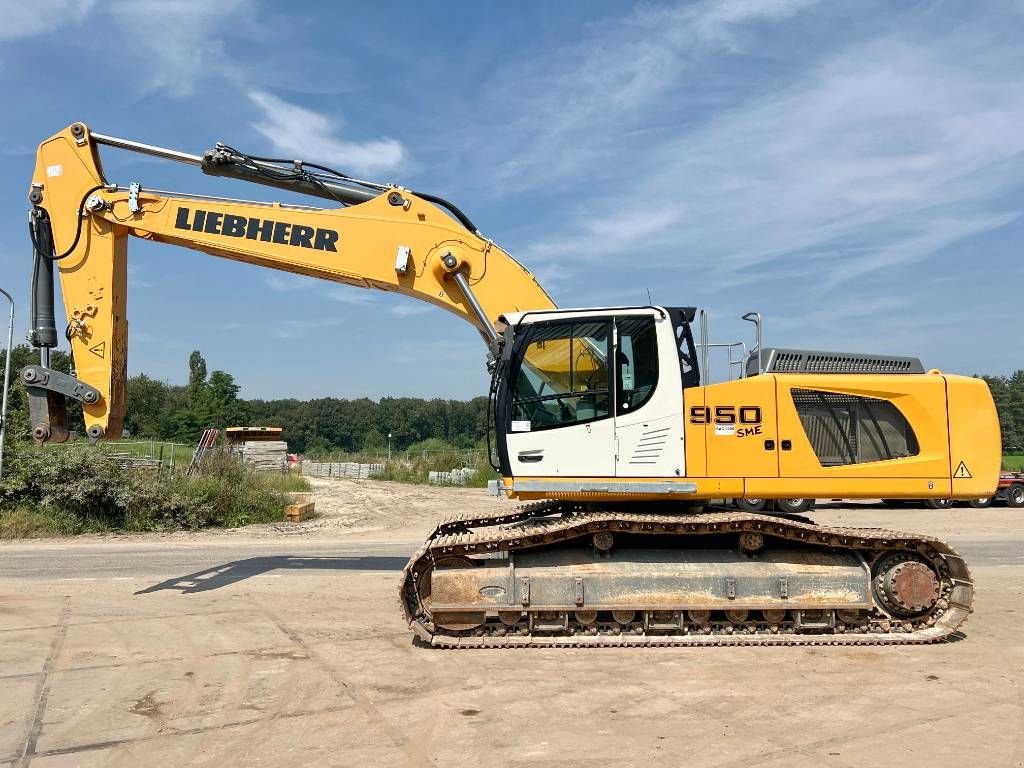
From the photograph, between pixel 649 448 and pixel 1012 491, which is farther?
pixel 1012 491

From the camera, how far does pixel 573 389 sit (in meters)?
7.65

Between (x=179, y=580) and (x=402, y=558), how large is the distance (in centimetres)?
384

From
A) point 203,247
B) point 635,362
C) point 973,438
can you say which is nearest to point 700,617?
A: point 635,362

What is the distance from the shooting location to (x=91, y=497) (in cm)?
1845

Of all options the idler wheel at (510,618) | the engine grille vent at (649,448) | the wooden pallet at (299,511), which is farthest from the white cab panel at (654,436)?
the wooden pallet at (299,511)

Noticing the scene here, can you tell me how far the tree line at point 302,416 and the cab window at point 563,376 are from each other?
71.9 meters

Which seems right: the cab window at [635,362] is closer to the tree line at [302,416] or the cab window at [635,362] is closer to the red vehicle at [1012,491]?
the red vehicle at [1012,491]

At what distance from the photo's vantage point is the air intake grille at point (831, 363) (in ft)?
26.5

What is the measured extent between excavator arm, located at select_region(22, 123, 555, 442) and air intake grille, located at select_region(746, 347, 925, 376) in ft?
8.84

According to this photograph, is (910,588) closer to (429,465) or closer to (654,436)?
(654,436)

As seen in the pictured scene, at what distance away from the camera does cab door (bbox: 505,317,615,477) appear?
296 inches

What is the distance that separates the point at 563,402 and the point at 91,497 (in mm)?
15334

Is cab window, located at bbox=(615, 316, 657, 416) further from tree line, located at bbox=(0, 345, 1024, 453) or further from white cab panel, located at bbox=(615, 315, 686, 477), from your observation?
tree line, located at bbox=(0, 345, 1024, 453)

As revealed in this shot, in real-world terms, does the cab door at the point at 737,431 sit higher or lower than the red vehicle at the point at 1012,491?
higher
